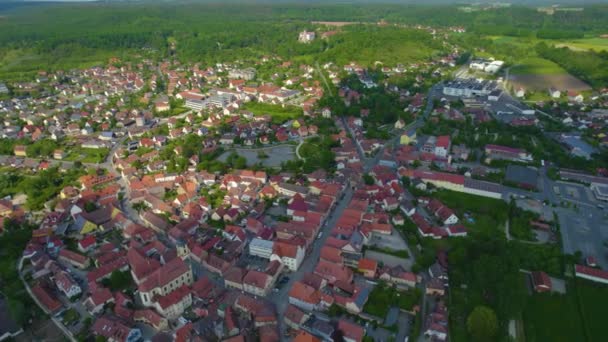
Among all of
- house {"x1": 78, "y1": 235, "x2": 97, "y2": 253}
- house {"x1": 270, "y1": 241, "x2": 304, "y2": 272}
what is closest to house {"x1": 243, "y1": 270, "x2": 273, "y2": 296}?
house {"x1": 270, "y1": 241, "x2": 304, "y2": 272}

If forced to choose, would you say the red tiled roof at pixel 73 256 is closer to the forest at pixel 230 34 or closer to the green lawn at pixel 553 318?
the green lawn at pixel 553 318

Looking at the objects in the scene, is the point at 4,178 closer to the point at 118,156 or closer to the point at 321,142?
the point at 118,156

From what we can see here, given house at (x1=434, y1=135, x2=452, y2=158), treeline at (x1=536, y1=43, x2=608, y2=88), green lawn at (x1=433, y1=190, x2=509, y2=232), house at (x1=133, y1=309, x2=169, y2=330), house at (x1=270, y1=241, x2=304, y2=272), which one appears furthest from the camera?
treeline at (x1=536, y1=43, x2=608, y2=88)

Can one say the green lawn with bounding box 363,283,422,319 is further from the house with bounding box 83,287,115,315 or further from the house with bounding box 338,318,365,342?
the house with bounding box 83,287,115,315

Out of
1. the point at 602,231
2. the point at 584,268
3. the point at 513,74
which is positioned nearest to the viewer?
the point at 584,268

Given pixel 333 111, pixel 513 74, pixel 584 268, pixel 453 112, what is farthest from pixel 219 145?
pixel 513 74

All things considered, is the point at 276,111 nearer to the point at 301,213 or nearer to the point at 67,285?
the point at 301,213

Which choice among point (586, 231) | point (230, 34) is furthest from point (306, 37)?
point (586, 231)
